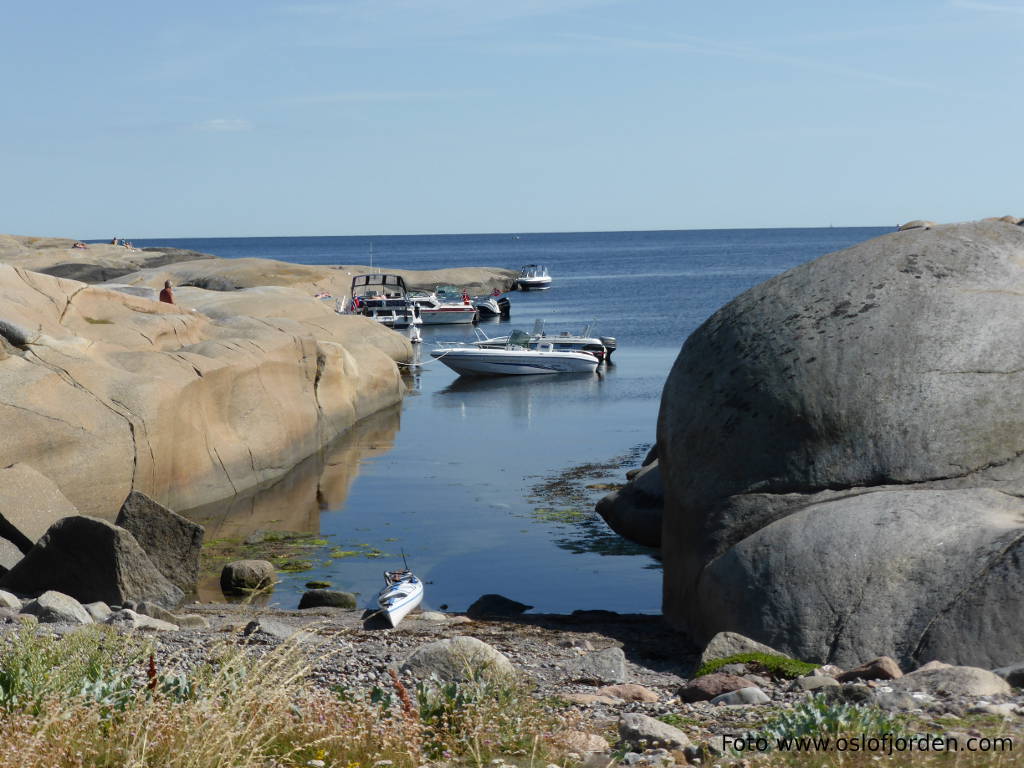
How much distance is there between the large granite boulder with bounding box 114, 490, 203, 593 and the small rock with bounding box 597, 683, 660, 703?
7.97 meters

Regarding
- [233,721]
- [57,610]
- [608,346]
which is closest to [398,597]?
[57,610]

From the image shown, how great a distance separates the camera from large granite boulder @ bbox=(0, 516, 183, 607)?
46.3ft

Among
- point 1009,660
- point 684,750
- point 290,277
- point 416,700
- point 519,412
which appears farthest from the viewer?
point 290,277

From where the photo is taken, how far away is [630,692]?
9.14 m

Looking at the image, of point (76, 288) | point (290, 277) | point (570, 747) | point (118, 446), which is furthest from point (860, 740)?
point (290, 277)

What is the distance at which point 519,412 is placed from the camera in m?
33.1

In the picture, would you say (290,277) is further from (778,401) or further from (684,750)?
(684,750)

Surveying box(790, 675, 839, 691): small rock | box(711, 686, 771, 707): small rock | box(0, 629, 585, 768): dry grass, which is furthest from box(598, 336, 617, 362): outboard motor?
box(0, 629, 585, 768): dry grass

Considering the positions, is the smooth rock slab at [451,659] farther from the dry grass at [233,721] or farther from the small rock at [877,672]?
the small rock at [877,672]

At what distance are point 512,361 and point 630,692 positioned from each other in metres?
31.8

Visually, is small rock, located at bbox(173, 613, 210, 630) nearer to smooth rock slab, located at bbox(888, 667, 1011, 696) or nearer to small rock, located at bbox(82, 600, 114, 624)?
small rock, located at bbox(82, 600, 114, 624)

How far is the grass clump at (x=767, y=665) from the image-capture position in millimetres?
9664

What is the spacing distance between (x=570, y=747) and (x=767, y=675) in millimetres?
3661

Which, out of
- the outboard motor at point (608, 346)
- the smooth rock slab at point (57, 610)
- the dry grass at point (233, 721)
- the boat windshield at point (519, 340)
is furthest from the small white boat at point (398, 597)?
the outboard motor at point (608, 346)
